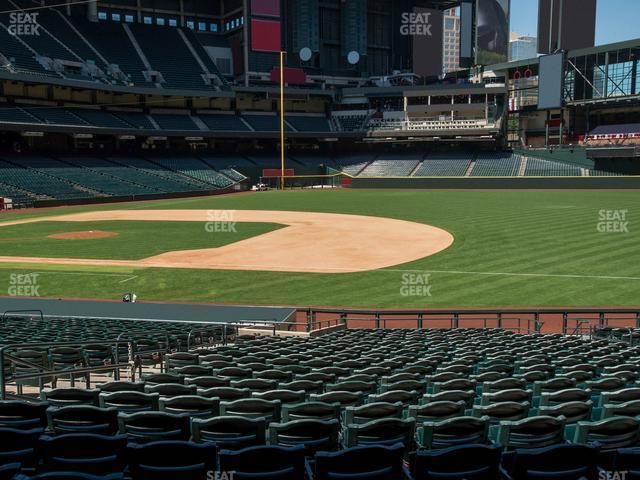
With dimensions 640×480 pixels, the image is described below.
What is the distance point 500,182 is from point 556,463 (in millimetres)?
73098

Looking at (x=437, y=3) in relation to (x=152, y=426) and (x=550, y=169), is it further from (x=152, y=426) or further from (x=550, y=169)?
(x=152, y=426)

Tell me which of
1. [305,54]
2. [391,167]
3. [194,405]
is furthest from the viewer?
[305,54]

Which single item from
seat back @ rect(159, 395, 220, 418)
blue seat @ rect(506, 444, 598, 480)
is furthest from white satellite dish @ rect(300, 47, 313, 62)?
blue seat @ rect(506, 444, 598, 480)

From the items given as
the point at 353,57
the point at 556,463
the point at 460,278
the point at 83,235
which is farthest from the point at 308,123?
the point at 556,463

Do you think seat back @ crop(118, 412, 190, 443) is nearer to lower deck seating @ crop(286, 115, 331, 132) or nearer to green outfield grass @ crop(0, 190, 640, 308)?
green outfield grass @ crop(0, 190, 640, 308)

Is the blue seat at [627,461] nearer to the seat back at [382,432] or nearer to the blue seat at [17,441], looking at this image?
the seat back at [382,432]

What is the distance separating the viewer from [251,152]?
89312 mm

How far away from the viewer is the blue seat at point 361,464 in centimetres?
382

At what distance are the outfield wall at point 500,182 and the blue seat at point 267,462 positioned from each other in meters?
72.2

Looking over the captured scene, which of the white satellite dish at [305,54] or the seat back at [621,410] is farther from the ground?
the white satellite dish at [305,54]

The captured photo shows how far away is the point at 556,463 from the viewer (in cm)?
400

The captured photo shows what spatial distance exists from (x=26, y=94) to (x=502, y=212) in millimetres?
56704

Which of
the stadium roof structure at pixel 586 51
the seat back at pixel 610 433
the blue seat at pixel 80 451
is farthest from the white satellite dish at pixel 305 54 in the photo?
the blue seat at pixel 80 451

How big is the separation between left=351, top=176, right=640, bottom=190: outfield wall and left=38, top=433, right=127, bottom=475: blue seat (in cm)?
7253
